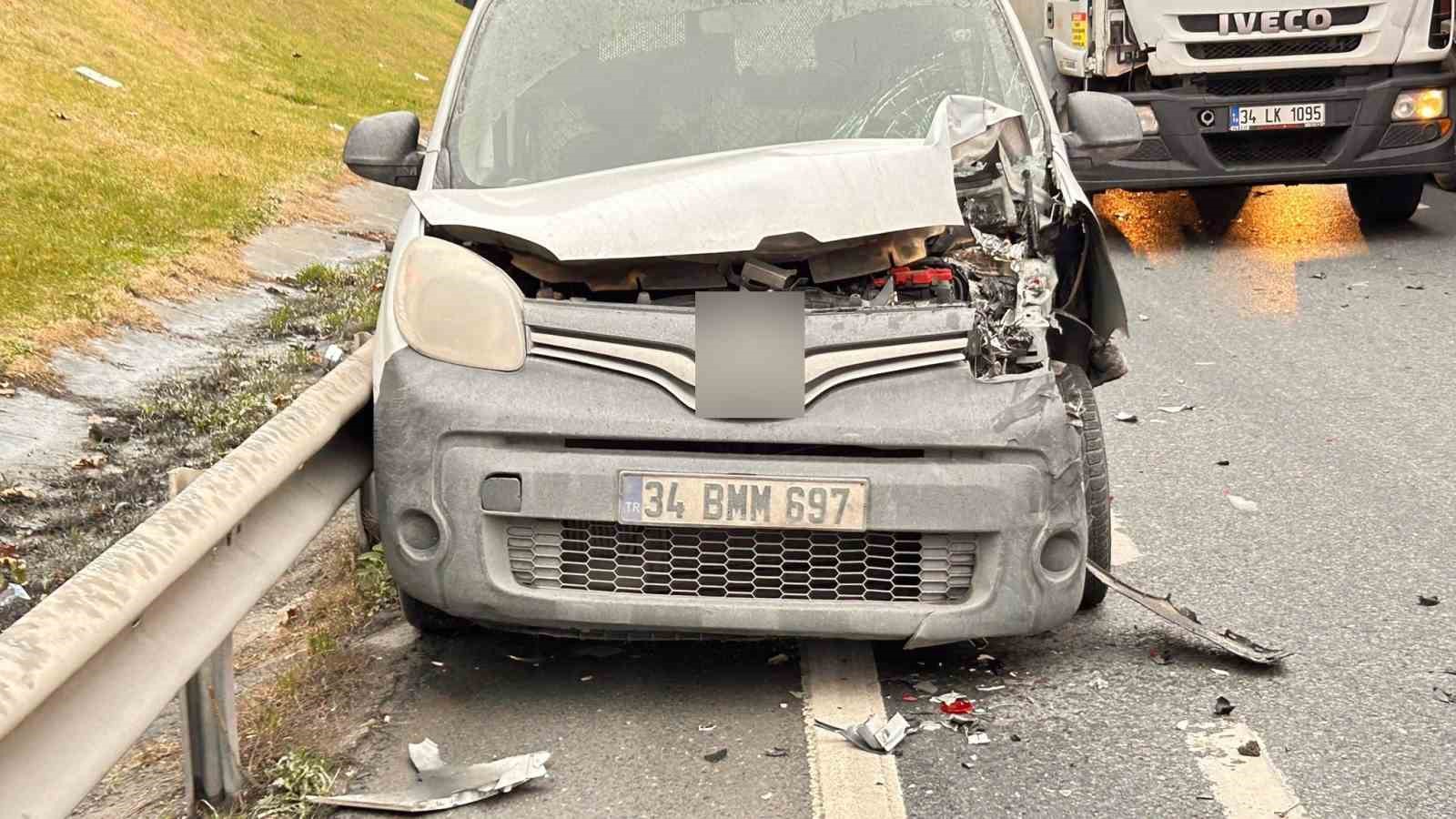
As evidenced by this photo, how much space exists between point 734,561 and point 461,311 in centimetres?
88

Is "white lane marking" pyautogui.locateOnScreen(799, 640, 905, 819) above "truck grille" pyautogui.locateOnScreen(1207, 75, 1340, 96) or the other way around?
above

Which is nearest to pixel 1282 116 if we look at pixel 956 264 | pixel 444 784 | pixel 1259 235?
pixel 1259 235

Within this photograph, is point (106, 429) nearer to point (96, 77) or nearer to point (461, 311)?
point (461, 311)

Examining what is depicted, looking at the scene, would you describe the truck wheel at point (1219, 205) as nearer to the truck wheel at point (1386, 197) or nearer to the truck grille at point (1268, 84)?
the truck wheel at point (1386, 197)

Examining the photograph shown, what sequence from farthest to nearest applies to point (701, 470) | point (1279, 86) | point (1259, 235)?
1. point (1259, 235)
2. point (1279, 86)
3. point (701, 470)

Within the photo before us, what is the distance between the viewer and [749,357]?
4.69 metres

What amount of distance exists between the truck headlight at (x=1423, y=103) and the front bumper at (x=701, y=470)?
332 inches

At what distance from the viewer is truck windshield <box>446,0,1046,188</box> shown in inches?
231

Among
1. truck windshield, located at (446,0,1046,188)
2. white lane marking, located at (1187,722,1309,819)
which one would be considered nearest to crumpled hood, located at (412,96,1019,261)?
truck windshield, located at (446,0,1046,188)

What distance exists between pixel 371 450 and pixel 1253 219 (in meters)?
10.4

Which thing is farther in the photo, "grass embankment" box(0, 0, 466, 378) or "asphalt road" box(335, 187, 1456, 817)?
"grass embankment" box(0, 0, 466, 378)

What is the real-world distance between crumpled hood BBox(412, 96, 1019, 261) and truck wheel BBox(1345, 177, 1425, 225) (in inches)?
354

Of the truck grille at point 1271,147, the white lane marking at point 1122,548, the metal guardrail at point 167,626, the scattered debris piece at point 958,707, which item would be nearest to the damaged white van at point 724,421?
the scattered debris piece at point 958,707

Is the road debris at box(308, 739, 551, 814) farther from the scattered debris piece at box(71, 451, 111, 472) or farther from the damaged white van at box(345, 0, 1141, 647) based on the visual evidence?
the scattered debris piece at box(71, 451, 111, 472)
